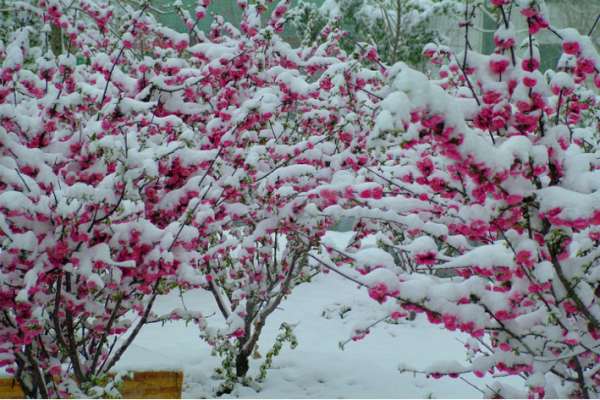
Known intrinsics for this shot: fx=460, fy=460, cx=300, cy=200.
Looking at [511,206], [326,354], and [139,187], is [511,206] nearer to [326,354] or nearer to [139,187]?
[139,187]

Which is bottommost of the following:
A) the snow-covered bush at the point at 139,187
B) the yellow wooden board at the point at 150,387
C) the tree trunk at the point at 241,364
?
the yellow wooden board at the point at 150,387

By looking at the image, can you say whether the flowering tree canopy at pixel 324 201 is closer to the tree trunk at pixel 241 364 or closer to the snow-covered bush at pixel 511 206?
the snow-covered bush at pixel 511 206

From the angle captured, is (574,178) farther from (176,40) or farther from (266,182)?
(176,40)

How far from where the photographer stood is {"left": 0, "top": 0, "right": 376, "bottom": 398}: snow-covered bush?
2.01 m

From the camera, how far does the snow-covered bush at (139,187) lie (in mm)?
2008

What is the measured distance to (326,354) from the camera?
4.83 m

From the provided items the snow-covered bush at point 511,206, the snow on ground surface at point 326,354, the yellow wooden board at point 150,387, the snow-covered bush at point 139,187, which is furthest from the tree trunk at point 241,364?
the snow-covered bush at point 511,206

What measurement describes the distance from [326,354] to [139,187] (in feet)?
10.2

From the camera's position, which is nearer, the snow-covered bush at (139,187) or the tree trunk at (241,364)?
the snow-covered bush at (139,187)

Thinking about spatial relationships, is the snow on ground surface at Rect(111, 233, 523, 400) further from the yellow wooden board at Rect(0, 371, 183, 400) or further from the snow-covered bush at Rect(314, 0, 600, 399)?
the snow-covered bush at Rect(314, 0, 600, 399)

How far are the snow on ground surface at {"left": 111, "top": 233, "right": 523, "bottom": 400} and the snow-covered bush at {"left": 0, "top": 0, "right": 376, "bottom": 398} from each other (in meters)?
0.33

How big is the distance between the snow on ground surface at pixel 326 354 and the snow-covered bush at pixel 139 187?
1.10 feet

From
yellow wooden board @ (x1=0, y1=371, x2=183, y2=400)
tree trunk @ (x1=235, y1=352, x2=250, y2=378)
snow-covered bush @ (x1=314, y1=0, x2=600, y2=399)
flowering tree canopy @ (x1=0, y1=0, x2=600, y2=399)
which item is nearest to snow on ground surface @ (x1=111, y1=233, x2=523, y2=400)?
yellow wooden board @ (x1=0, y1=371, x2=183, y2=400)

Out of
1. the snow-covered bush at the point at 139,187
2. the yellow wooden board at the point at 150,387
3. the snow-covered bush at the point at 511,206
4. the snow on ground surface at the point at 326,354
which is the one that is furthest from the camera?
→ the snow on ground surface at the point at 326,354
